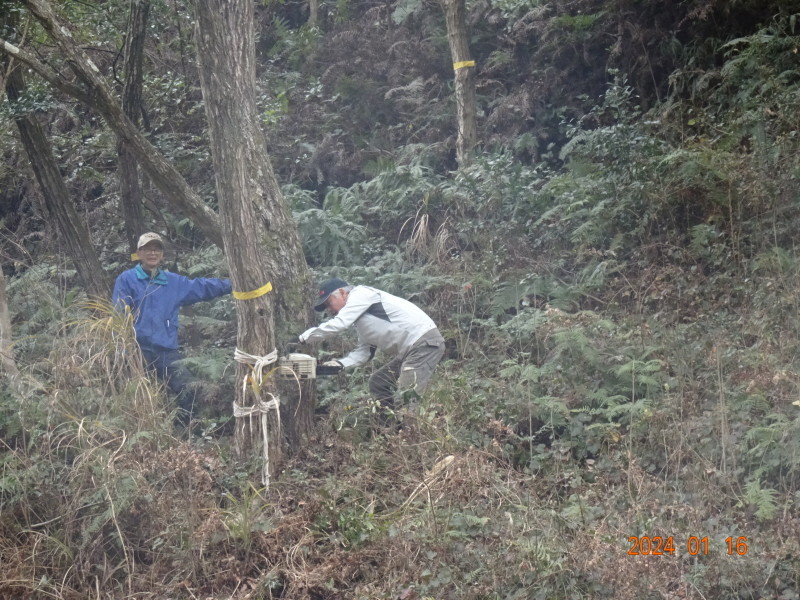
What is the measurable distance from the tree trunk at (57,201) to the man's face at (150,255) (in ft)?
3.79

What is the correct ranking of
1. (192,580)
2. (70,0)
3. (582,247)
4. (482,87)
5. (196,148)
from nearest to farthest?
(192,580), (582,247), (70,0), (196,148), (482,87)

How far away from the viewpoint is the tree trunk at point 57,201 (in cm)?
907

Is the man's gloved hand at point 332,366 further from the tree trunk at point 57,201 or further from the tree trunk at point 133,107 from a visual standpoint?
the tree trunk at point 133,107

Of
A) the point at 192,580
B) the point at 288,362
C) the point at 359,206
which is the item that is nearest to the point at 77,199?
the point at 359,206

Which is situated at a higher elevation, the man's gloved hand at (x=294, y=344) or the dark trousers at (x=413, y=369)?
the man's gloved hand at (x=294, y=344)

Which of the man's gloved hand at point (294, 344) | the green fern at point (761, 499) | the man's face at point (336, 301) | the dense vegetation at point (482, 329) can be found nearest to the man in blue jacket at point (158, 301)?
the dense vegetation at point (482, 329)

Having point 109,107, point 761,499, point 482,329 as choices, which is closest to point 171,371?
point 109,107

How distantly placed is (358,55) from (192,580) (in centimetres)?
919

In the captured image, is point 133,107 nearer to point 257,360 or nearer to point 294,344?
point 294,344

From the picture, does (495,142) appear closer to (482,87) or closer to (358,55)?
(482,87)

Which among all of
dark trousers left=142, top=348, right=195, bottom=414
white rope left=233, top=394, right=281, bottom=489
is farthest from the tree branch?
white rope left=233, top=394, right=281, bottom=489

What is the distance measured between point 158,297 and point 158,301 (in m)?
0.04

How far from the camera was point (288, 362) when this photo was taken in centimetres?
680

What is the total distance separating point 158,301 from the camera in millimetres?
8164
